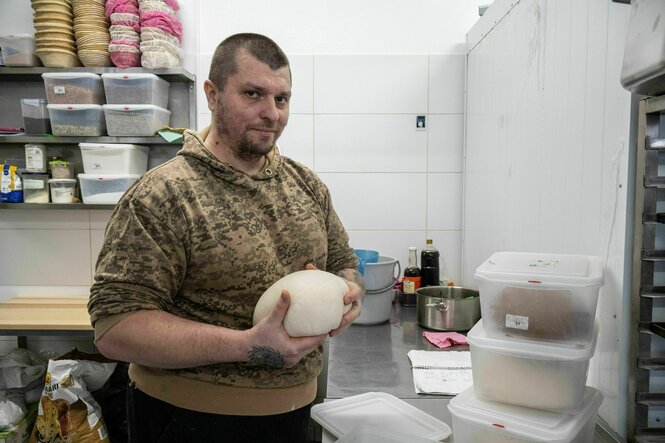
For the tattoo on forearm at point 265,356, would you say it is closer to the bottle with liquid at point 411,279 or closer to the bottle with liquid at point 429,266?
the bottle with liquid at point 411,279

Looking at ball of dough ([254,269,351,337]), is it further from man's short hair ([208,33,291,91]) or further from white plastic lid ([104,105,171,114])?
white plastic lid ([104,105,171,114])

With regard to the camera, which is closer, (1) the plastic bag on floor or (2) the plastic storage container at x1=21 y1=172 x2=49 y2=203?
(1) the plastic bag on floor

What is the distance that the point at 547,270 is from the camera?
1.22 m

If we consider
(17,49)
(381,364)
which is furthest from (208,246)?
(17,49)

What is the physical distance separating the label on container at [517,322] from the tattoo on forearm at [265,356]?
515 millimetres

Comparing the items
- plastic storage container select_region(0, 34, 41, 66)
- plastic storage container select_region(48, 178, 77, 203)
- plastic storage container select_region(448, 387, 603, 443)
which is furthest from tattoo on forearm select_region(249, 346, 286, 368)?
plastic storage container select_region(0, 34, 41, 66)

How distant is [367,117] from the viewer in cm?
292

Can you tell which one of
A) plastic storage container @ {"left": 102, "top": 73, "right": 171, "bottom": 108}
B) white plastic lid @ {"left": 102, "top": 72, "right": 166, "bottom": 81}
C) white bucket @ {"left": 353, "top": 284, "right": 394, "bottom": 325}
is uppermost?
white plastic lid @ {"left": 102, "top": 72, "right": 166, "bottom": 81}

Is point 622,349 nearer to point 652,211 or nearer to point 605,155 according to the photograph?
point 652,211

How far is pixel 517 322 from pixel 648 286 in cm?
28

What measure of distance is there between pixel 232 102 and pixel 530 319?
86 cm

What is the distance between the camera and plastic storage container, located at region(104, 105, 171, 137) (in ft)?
9.05

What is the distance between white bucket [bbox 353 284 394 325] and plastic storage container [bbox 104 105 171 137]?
4.75 ft

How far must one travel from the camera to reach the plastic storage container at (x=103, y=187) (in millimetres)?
2785
